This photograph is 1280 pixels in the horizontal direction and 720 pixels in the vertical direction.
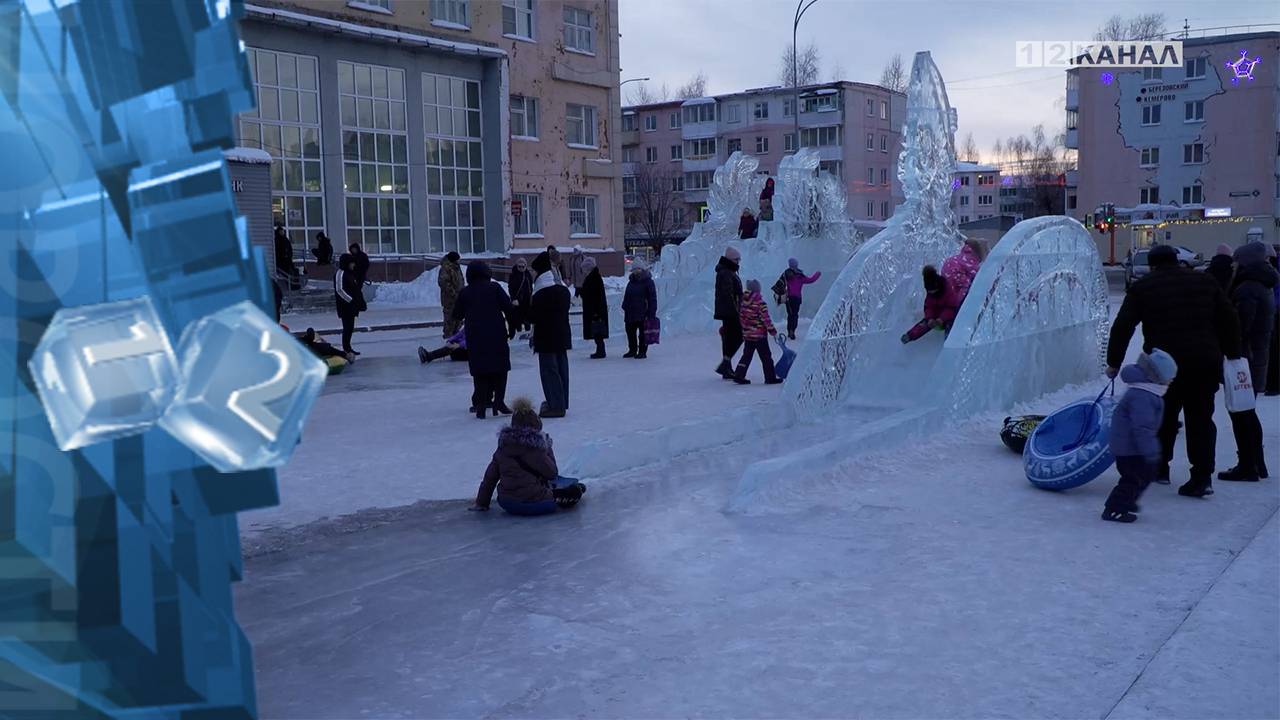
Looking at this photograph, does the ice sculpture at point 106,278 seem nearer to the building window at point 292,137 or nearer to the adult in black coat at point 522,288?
the adult in black coat at point 522,288

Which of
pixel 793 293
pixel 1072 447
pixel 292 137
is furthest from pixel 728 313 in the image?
pixel 292 137

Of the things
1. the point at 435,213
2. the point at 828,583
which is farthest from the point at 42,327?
the point at 435,213

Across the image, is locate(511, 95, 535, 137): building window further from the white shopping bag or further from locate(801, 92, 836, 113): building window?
locate(801, 92, 836, 113): building window

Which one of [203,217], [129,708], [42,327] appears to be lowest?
[129,708]

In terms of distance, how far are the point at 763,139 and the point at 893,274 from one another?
68222mm

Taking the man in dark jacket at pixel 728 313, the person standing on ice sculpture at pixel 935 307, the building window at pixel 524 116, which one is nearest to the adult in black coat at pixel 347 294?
the man in dark jacket at pixel 728 313

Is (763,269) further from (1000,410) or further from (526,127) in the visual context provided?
(526,127)

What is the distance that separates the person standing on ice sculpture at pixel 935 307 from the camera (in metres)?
11.3

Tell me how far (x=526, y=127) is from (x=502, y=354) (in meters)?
27.7

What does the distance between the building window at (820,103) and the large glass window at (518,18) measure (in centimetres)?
4093

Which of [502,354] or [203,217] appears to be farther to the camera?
[502,354]

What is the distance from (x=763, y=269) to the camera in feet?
78.3

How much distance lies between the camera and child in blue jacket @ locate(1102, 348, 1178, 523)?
6641 mm

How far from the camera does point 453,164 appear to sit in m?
35.8
